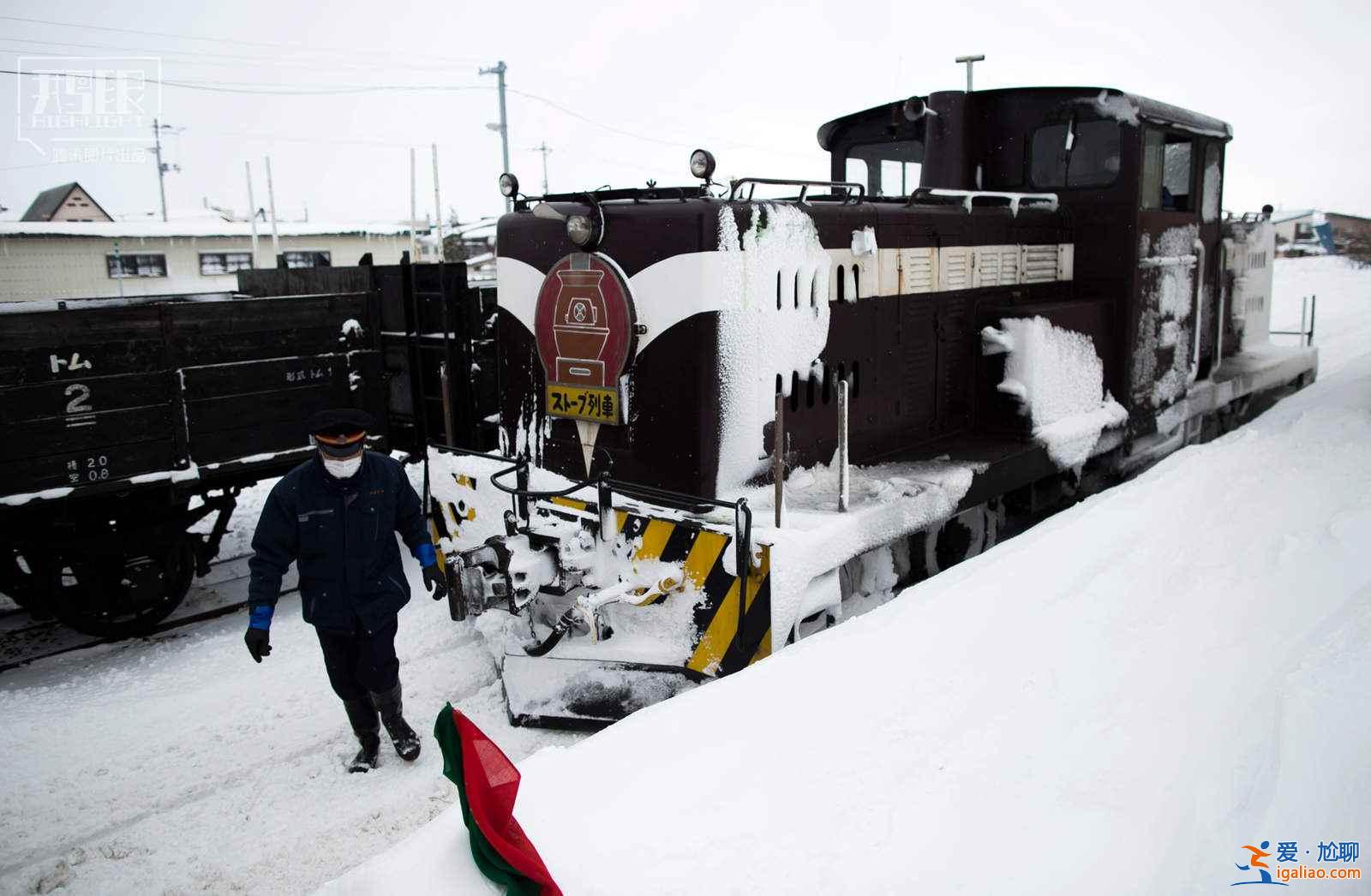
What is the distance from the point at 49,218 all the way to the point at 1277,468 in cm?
3910

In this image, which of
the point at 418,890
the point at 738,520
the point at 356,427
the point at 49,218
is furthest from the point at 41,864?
the point at 49,218

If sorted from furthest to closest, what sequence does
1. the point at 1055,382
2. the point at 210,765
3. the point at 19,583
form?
the point at 1055,382 → the point at 19,583 → the point at 210,765

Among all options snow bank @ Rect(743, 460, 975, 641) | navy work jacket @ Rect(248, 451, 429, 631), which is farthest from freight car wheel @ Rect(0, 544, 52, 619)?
snow bank @ Rect(743, 460, 975, 641)

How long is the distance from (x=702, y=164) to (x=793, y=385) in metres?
1.15

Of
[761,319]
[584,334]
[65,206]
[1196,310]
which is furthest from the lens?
[65,206]

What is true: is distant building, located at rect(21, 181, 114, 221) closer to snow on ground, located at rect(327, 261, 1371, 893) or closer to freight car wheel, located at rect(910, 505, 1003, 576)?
freight car wheel, located at rect(910, 505, 1003, 576)

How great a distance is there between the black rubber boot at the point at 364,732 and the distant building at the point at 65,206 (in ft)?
122

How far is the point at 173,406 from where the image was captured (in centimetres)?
563

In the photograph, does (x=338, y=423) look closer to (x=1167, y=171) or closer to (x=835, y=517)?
(x=835, y=517)

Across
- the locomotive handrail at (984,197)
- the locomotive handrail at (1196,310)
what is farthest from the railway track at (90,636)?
the locomotive handrail at (1196,310)

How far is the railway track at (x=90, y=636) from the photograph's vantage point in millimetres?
5582

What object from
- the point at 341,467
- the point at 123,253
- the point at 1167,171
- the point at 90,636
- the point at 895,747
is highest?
the point at 123,253

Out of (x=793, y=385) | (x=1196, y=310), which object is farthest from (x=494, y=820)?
(x=1196, y=310)

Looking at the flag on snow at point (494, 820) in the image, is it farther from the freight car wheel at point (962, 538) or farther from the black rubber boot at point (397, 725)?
the freight car wheel at point (962, 538)
